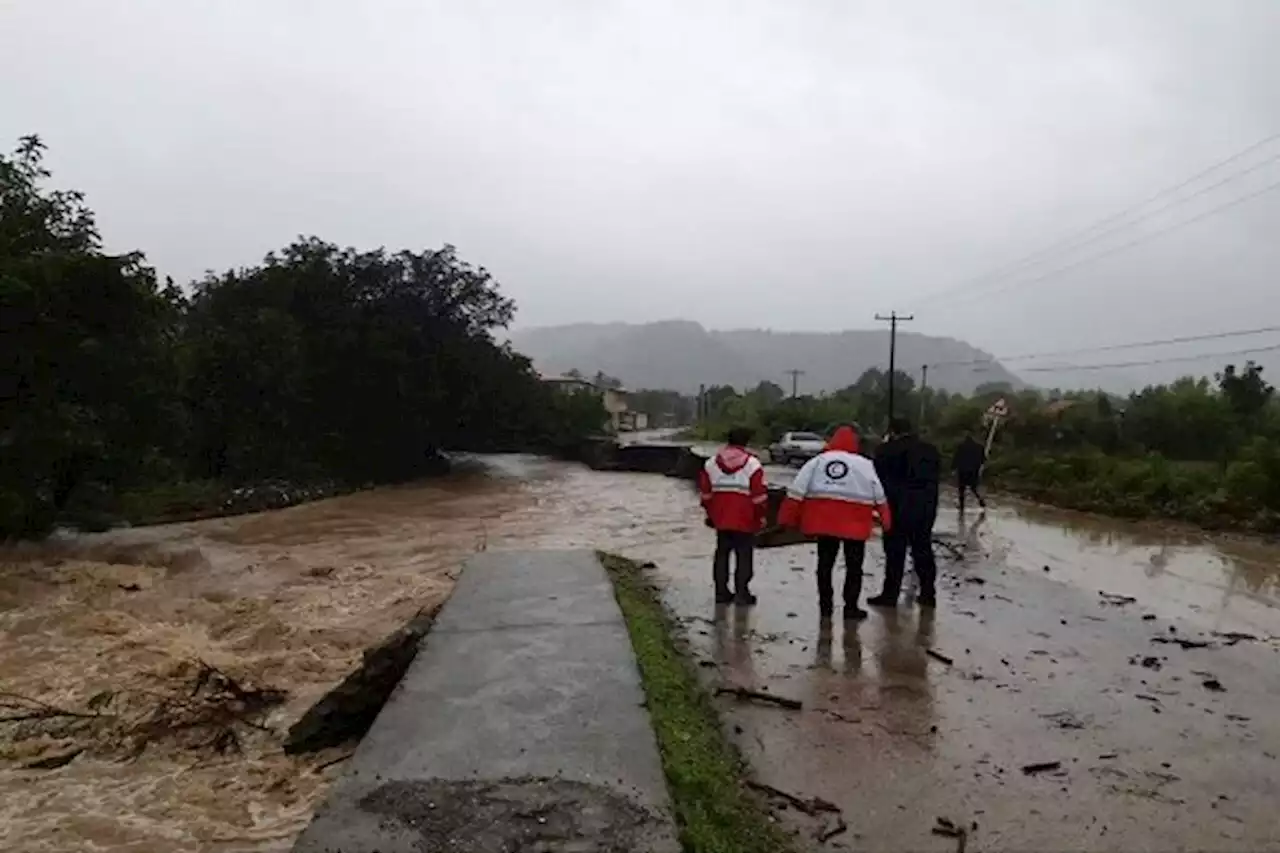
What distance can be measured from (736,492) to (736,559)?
756mm

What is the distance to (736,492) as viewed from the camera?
9031mm

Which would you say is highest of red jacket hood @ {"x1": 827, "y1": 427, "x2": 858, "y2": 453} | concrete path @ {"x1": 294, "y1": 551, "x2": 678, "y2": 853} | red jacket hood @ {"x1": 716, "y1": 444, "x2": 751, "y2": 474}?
red jacket hood @ {"x1": 827, "y1": 427, "x2": 858, "y2": 453}

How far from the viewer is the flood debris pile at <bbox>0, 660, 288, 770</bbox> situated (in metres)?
6.59

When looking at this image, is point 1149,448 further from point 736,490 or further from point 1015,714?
point 1015,714

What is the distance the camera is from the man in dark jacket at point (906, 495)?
9.33 m

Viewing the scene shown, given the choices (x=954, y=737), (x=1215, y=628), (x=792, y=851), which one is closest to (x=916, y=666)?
(x=954, y=737)

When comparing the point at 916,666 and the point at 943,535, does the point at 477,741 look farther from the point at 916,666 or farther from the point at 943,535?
the point at 943,535

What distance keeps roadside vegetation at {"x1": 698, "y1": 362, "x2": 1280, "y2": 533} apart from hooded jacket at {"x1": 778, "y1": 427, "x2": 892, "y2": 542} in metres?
13.0

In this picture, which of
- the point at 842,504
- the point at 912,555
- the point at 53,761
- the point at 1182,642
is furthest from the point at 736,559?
the point at 53,761

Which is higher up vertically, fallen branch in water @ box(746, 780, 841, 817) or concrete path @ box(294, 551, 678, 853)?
concrete path @ box(294, 551, 678, 853)

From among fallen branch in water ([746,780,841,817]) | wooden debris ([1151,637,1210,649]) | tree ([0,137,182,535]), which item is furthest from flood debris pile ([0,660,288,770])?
tree ([0,137,182,535])

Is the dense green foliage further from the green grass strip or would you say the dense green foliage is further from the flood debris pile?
the green grass strip

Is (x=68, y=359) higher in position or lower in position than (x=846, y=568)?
higher

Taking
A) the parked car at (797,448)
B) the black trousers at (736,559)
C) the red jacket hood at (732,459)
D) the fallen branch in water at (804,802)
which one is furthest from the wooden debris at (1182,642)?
the parked car at (797,448)
